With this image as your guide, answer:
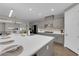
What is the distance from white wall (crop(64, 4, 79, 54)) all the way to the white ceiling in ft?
0.36

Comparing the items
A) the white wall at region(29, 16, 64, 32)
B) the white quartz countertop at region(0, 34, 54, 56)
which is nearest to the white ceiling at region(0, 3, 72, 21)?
the white wall at region(29, 16, 64, 32)

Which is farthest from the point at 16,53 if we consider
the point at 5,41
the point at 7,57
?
the point at 5,41

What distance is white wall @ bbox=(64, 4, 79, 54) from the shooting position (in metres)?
1.12

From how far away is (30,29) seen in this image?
1216 mm

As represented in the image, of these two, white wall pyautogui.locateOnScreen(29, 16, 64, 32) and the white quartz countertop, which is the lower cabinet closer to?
the white quartz countertop

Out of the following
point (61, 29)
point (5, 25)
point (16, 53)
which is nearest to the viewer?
point (16, 53)

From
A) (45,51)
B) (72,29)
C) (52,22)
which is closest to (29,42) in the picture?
(45,51)

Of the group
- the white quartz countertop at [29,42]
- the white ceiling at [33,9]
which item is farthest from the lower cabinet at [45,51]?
the white ceiling at [33,9]

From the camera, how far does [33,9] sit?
113 centimetres

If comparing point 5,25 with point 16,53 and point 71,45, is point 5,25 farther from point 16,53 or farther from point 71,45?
point 71,45

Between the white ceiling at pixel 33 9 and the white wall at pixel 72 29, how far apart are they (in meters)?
0.11

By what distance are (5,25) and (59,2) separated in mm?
795

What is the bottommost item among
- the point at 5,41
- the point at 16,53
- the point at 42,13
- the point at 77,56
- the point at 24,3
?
the point at 77,56

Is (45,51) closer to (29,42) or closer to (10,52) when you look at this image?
(29,42)
